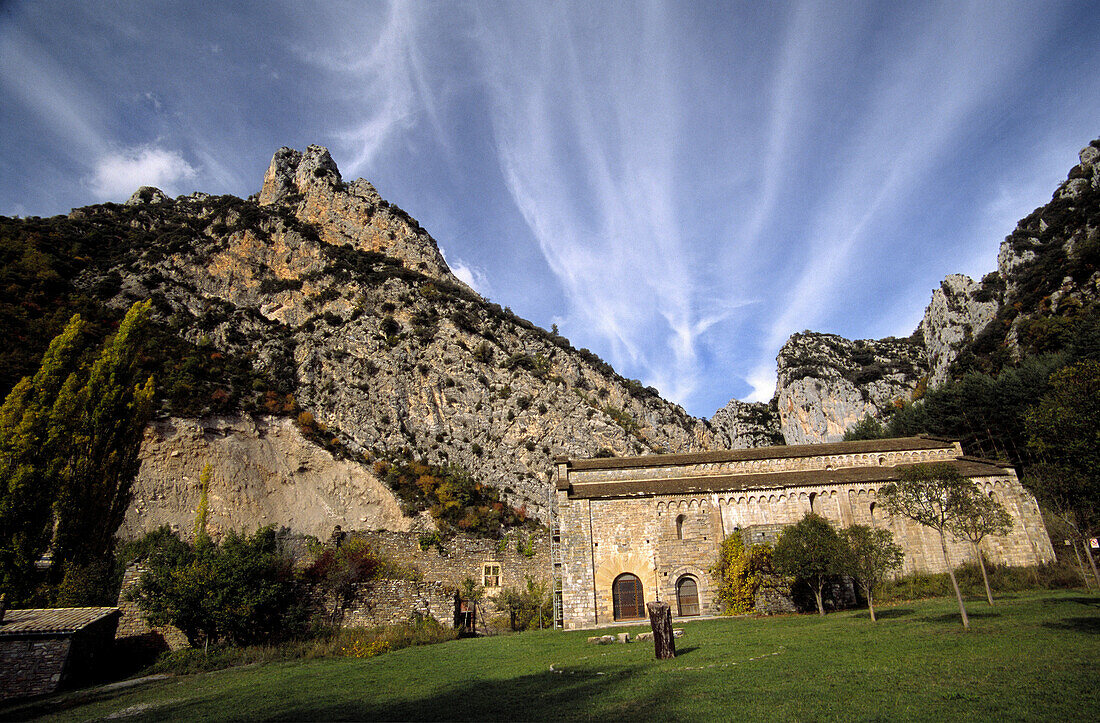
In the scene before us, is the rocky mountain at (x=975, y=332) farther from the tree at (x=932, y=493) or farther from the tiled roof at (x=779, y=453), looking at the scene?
the tree at (x=932, y=493)

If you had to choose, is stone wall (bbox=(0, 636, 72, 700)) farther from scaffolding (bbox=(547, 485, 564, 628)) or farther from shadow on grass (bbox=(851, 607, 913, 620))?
shadow on grass (bbox=(851, 607, 913, 620))

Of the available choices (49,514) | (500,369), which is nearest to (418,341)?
(500,369)

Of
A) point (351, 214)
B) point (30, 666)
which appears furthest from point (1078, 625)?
point (351, 214)

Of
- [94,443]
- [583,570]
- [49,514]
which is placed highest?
[94,443]

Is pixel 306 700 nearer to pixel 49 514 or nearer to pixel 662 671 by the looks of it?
pixel 662 671

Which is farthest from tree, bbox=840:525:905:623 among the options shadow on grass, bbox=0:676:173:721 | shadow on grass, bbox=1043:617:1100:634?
shadow on grass, bbox=0:676:173:721

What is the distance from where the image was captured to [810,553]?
18.3 metres

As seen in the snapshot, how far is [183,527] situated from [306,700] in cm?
2781

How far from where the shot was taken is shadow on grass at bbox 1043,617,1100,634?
1059cm

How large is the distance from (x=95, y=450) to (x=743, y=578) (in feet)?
105

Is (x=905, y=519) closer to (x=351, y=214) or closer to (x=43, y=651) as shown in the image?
(x=43, y=651)

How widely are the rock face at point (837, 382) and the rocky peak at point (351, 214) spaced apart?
58.8m

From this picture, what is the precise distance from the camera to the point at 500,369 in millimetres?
52812

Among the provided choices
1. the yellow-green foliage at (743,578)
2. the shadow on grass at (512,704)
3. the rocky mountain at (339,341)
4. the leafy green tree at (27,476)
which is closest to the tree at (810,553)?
the yellow-green foliage at (743,578)
